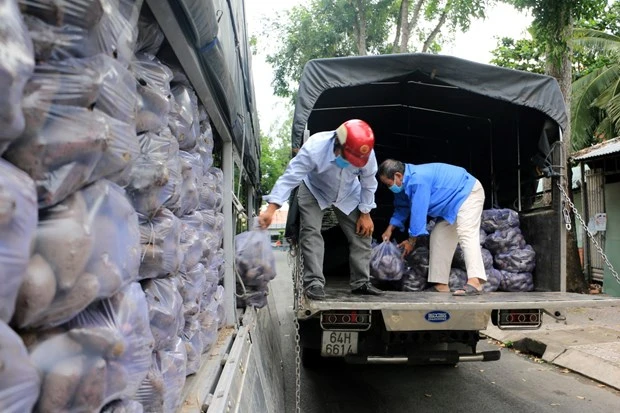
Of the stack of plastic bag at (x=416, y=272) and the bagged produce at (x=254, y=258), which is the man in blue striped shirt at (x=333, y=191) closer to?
the bagged produce at (x=254, y=258)

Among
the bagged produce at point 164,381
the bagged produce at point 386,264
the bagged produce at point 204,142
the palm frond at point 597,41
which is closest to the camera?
the bagged produce at point 164,381

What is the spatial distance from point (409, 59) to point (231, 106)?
74.6 inches

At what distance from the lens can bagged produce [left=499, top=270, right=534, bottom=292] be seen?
4863 millimetres

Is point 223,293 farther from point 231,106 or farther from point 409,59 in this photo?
point 409,59

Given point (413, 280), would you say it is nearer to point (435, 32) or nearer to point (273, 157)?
point (435, 32)

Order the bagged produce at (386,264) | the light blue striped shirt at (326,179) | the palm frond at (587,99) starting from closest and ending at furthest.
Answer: the light blue striped shirt at (326,179)
the bagged produce at (386,264)
the palm frond at (587,99)

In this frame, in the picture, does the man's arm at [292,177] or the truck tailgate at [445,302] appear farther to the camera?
the man's arm at [292,177]

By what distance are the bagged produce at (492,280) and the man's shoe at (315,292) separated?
73.1 inches

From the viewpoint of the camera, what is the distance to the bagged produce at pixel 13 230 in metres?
0.83

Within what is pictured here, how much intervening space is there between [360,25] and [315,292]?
528 inches

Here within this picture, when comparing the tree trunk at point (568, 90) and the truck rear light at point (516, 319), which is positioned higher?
the tree trunk at point (568, 90)

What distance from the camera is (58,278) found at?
1.01 meters

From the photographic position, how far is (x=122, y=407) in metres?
1.33

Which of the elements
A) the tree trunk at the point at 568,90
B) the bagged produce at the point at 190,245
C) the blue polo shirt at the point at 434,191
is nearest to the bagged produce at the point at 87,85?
the bagged produce at the point at 190,245
